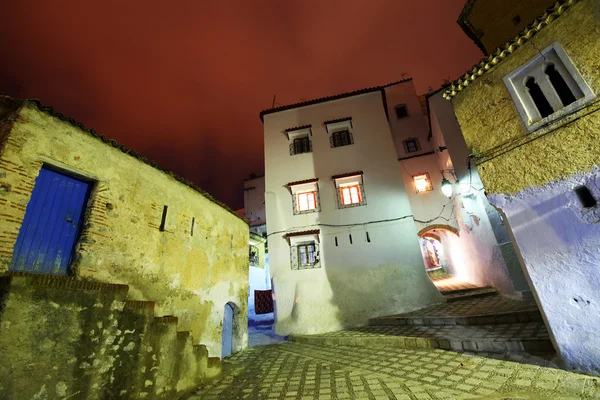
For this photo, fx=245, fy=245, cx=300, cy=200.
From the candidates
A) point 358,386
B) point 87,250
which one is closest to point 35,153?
point 87,250

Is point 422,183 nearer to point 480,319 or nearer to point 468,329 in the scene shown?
point 480,319

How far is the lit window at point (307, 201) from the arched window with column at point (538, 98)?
8501 millimetres

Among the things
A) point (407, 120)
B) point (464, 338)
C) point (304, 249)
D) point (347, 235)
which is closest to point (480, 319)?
point (464, 338)

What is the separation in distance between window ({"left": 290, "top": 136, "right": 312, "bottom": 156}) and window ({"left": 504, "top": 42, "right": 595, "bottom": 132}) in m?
9.05

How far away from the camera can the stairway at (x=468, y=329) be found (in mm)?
5234

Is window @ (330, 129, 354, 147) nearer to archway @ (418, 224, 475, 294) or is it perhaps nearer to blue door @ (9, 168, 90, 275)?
archway @ (418, 224, 475, 294)

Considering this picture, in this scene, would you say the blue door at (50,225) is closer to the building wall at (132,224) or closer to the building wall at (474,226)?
the building wall at (132,224)

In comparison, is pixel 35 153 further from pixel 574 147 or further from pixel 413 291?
pixel 413 291

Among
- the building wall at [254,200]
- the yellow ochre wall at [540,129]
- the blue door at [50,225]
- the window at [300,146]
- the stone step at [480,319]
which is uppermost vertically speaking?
the building wall at [254,200]

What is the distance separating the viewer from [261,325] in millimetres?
15227

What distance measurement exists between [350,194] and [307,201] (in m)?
2.18

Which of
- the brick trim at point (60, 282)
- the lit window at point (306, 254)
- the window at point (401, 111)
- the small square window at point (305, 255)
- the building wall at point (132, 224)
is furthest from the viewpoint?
the window at point (401, 111)

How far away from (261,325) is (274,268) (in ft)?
19.7

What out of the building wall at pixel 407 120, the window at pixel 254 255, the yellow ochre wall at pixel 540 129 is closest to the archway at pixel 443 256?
the building wall at pixel 407 120
